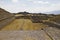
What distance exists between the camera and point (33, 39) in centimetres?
350

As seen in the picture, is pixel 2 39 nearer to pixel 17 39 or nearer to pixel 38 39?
pixel 17 39

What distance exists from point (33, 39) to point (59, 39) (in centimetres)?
67

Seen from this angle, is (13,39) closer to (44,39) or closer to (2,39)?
(2,39)

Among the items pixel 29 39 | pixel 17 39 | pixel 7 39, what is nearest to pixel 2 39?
pixel 7 39

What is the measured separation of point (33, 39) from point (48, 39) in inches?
15.4

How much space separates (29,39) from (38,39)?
236 mm

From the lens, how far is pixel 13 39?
3.42 meters

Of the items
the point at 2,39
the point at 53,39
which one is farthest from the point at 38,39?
the point at 2,39

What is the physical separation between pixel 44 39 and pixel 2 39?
110 centimetres

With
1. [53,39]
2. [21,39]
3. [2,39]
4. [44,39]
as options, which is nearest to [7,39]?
[2,39]

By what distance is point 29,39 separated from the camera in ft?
11.4

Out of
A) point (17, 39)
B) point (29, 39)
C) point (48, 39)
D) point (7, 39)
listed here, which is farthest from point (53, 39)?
point (7, 39)

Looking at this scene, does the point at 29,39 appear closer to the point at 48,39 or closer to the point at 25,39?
the point at 25,39

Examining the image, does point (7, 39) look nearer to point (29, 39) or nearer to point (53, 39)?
point (29, 39)
